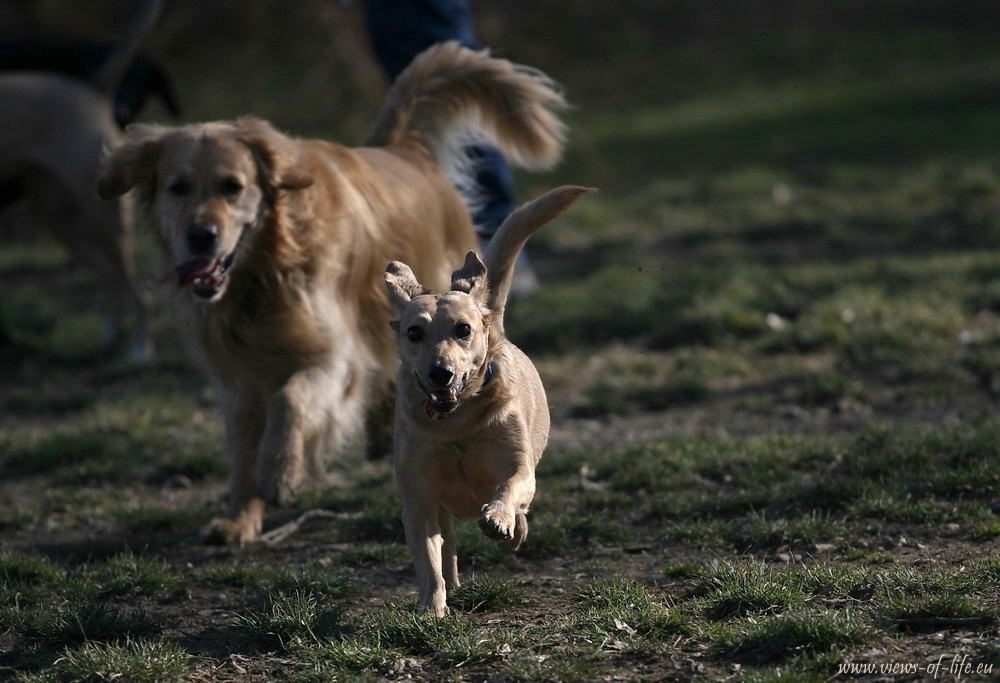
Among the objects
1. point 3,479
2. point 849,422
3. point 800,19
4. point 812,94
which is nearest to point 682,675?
point 849,422

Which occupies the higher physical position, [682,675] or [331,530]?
[682,675]

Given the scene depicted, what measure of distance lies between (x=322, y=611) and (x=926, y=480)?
7.16 ft

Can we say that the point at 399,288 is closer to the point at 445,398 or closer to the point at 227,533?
the point at 445,398

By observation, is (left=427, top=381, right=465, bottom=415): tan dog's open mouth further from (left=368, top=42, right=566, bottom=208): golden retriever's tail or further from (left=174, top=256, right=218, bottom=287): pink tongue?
(left=368, top=42, right=566, bottom=208): golden retriever's tail

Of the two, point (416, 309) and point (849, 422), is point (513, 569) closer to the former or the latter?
point (416, 309)

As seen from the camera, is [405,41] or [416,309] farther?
[405,41]

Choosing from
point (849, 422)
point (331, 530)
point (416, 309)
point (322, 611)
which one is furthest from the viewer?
point (849, 422)

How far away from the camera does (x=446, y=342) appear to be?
3520 mm

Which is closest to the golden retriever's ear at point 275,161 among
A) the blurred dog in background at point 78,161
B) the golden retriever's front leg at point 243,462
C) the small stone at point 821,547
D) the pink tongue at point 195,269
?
the pink tongue at point 195,269

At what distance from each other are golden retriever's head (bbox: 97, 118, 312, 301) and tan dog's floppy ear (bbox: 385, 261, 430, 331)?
45.4 inches

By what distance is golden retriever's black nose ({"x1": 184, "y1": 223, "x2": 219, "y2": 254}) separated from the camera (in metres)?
4.84

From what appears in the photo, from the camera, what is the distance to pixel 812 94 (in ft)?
55.6

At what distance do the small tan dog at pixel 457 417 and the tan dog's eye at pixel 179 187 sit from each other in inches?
54.0

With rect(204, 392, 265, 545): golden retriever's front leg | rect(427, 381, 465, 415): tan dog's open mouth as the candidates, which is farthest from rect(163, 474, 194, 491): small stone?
rect(427, 381, 465, 415): tan dog's open mouth
